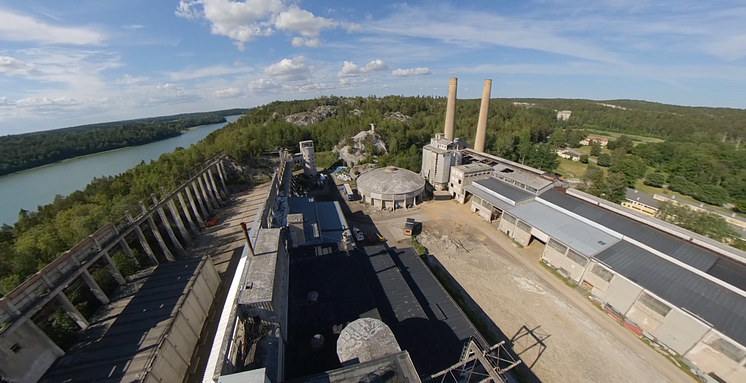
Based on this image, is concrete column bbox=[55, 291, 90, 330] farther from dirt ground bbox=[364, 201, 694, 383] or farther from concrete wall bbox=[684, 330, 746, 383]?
concrete wall bbox=[684, 330, 746, 383]

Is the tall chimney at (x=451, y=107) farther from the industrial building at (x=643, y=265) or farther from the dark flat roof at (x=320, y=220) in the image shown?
the dark flat roof at (x=320, y=220)

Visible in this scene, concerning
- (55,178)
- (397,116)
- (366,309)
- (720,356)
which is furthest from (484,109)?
(55,178)

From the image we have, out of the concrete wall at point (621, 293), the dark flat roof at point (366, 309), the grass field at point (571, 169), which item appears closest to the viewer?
the dark flat roof at point (366, 309)

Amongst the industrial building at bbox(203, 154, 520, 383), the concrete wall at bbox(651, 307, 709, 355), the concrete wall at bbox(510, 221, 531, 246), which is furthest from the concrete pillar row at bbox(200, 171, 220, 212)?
the concrete wall at bbox(651, 307, 709, 355)

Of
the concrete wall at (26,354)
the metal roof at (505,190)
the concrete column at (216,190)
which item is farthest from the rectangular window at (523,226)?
the concrete column at (216,190)

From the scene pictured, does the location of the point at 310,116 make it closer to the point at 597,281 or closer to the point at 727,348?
the point at 597,281

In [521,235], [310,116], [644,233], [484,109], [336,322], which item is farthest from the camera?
[310,116]

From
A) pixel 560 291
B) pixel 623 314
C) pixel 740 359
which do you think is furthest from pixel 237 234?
pixel 740 359
